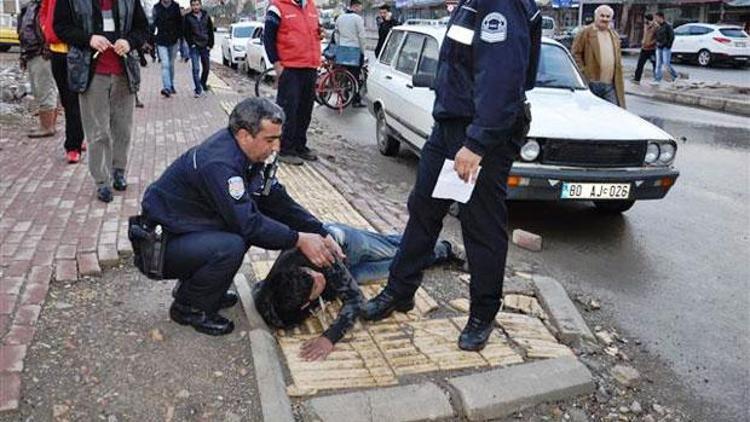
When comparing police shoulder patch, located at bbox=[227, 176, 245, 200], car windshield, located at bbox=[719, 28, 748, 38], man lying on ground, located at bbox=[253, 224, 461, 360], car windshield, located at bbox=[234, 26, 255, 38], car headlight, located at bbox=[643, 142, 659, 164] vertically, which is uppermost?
car windshield, located at bbox=[719, 28, 748, 38]

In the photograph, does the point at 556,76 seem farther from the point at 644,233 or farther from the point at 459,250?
the point at 459,250

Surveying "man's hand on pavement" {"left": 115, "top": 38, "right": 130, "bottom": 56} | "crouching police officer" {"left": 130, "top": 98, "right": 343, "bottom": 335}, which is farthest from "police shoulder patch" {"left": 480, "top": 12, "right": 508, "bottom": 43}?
"man's hand on pavement" {"left": 115, "top": 38, "right": 130, "bottom": 56}

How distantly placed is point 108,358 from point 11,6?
109 ft

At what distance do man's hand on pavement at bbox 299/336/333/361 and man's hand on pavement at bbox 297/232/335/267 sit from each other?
0.37 m

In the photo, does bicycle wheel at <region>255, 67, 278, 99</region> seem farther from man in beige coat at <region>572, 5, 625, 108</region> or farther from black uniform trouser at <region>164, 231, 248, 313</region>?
black uniform trouser at <region>164, 231, 248, 313</region>

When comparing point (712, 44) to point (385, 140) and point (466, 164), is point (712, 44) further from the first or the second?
point (466, 164)

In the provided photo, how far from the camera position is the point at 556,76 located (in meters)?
7.04

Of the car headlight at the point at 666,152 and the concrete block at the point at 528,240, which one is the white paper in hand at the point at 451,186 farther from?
the car headlight at the point at 666,152

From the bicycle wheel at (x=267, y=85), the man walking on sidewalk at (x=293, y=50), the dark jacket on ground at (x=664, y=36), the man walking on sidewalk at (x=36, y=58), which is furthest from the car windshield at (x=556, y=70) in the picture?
the dark jacket on ground at (x=664, y=36)

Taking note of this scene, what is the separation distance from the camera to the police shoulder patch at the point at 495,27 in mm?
2920

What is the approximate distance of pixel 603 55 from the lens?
26.0 ft

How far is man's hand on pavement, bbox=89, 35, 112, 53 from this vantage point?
5.05 meters

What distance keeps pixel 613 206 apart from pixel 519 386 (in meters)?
3.80

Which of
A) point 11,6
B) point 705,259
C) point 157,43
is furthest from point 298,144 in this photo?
point 11,6
